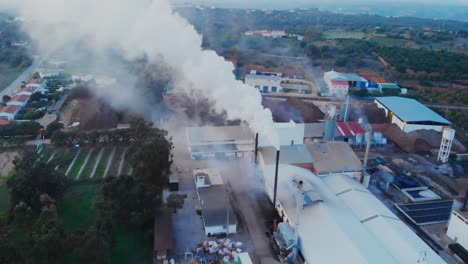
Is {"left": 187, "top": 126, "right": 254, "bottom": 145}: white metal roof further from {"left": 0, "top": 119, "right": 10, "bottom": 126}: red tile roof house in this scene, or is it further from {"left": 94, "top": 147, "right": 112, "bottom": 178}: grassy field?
{"left": 0, "top": 119, "right": 10, "bottom": 126}: red tile roof house

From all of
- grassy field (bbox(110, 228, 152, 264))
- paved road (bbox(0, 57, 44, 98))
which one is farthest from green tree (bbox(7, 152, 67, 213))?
paved road (bbox(0, 57, 44, 98))

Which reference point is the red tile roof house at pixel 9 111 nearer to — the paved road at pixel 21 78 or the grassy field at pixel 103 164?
the paved road at pixel 21 78

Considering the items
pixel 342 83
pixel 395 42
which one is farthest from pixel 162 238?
pixel 395 42

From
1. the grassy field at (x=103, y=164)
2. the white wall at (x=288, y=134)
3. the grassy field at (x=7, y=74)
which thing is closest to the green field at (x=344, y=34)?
the grassy field at (x=7, y=74)

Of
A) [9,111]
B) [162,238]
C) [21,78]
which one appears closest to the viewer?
[162,238]

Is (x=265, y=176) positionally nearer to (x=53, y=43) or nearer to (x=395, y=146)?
(x=395, y=146)

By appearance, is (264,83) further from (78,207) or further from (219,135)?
(78,207)
